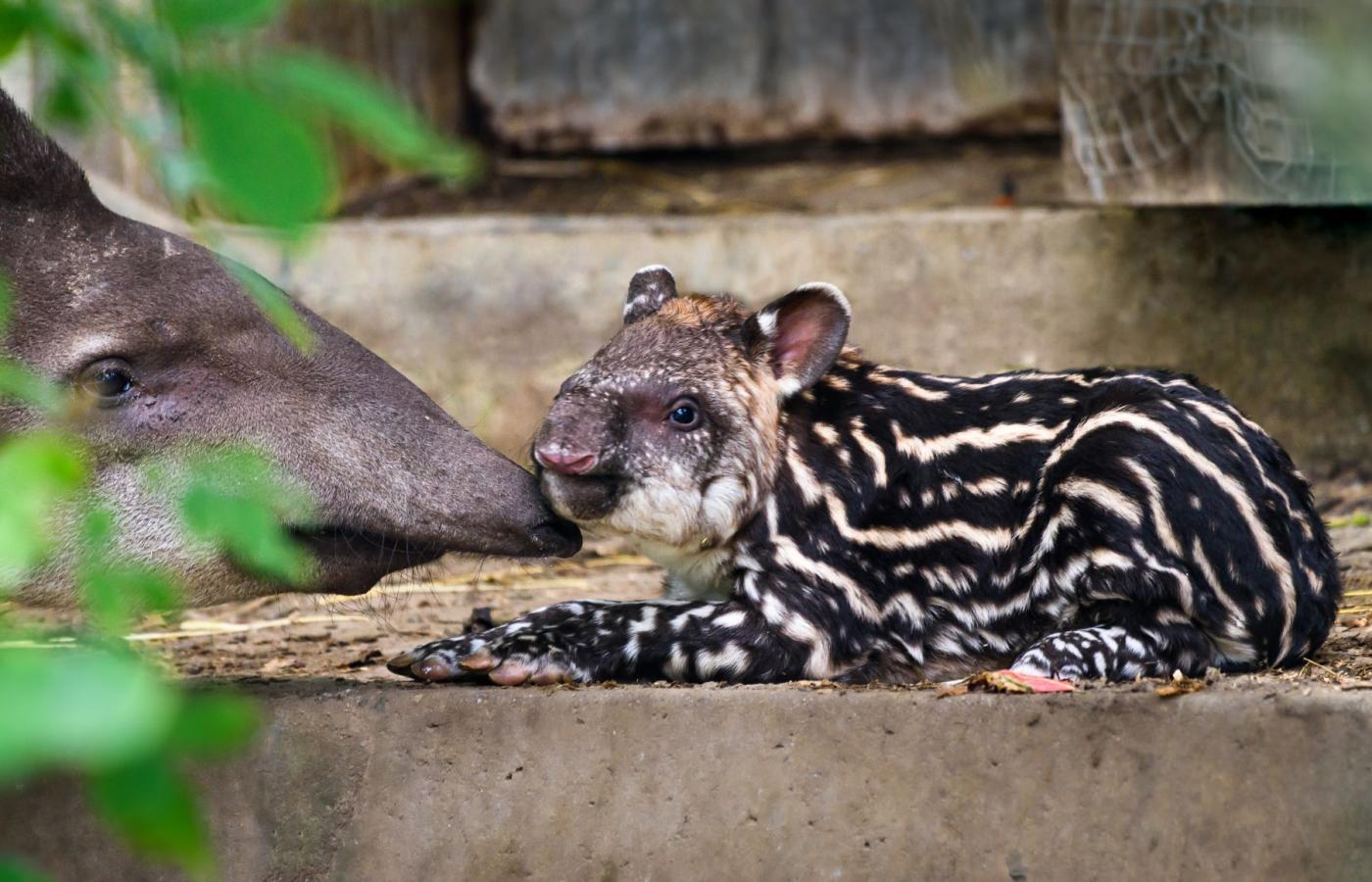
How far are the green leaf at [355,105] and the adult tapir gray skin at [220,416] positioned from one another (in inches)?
114

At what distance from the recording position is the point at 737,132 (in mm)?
10023

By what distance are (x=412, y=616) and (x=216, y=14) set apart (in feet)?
15.5

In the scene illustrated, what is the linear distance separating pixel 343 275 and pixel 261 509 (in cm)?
634

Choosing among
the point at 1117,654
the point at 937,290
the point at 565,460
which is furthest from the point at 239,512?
the point at 937,290

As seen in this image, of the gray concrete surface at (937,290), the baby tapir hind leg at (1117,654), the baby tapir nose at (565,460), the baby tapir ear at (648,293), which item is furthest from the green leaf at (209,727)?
the gray concrete surface at (937,290)

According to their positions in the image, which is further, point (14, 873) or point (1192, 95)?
point (1192, 95)

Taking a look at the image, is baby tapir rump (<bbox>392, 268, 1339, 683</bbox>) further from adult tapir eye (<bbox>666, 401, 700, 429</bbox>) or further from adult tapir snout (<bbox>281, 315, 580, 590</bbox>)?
adult tapir snout (<bbox>281, 315, 580, 590</bbox>)

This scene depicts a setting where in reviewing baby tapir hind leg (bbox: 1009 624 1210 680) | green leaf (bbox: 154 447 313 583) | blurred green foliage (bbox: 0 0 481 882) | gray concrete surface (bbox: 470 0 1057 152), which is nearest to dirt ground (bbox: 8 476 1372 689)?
baby tapir hind leg (bbox: 1009 624 1210 680)

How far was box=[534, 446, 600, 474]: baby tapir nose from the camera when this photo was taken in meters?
4.06

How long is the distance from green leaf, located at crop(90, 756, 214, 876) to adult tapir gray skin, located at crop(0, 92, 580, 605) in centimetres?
296

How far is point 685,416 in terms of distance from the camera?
14.2ft

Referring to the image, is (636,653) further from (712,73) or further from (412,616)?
(712,73)

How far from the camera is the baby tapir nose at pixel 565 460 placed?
4.06 m

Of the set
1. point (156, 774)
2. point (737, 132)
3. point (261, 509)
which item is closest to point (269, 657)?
point (261, 509)
